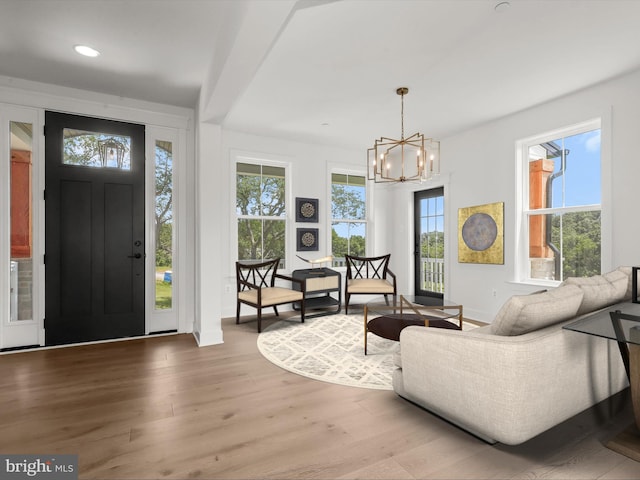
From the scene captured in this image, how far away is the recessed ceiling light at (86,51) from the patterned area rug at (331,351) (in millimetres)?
3148

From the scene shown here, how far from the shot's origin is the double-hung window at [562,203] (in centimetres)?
362

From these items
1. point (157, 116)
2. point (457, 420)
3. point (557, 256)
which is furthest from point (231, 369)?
point (557, 256)

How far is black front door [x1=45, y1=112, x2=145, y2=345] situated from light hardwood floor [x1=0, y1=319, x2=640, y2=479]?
832mm

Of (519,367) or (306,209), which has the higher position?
(306,209)

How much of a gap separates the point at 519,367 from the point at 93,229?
4166 millimetres

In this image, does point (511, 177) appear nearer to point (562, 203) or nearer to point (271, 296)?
point (562, 203)

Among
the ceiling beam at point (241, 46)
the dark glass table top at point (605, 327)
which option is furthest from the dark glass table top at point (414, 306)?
the ceiling beam at point (241, 46)

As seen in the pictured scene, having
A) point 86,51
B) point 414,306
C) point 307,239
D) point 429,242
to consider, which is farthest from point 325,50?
point 429,242

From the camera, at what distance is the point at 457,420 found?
1.93 meters

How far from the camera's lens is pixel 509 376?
63.7 inches

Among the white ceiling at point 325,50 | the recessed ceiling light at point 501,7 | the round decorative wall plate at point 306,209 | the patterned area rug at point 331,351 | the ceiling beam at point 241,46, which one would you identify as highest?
the white ceiling at point 325,50

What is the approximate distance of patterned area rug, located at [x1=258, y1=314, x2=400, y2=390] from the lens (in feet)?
8.93

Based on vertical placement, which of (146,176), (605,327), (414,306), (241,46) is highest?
(241,46)

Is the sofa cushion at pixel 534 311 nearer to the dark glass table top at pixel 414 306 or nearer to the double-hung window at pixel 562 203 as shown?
the dark glass table top at pixel 414 306
